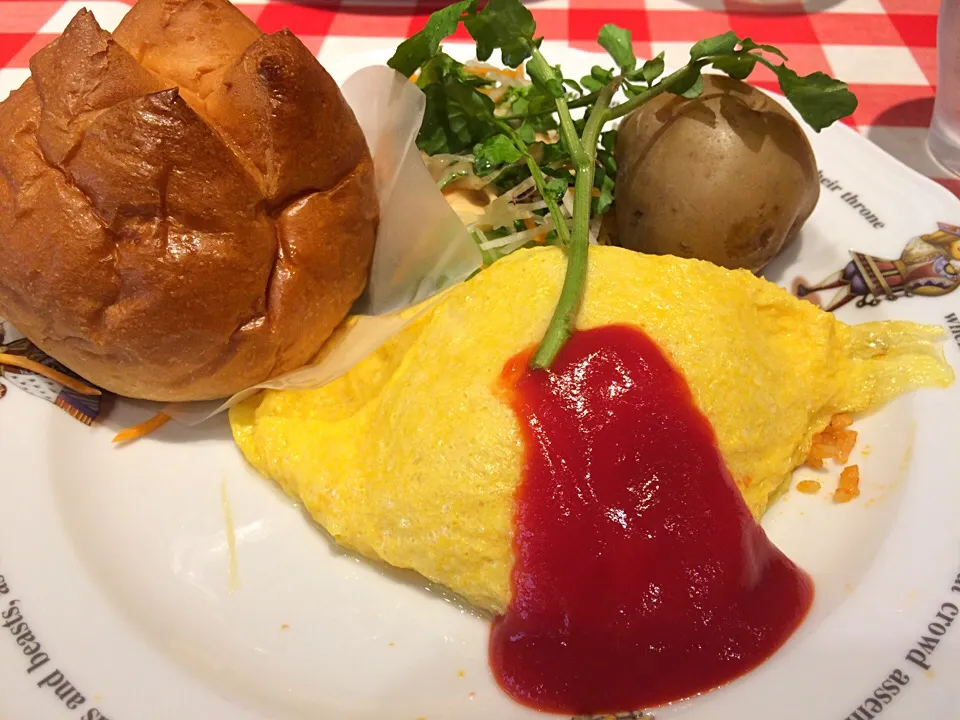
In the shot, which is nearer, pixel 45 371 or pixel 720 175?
pixel 45 371

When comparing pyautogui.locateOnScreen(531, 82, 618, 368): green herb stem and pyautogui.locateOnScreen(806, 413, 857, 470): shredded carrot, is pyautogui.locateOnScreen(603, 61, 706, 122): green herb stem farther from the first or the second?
pyautogui.locateOnScreen(806, 413, 857, 470): shredded carrot

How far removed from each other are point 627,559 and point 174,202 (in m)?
1.22

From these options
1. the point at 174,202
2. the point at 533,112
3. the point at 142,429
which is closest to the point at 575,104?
the point at 533,112

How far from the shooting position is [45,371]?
1.90m

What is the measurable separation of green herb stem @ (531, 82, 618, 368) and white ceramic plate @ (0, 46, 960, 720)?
2.06 ft

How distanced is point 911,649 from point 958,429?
2.04 feet

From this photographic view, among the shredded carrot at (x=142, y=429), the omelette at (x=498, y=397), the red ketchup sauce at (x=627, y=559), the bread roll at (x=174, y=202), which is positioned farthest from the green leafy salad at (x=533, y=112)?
the shredded carrot at (x=142, y=429)

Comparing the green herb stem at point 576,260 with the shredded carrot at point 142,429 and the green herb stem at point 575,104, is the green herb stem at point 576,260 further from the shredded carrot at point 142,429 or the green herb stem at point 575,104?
the shredded carrot at point 142,429

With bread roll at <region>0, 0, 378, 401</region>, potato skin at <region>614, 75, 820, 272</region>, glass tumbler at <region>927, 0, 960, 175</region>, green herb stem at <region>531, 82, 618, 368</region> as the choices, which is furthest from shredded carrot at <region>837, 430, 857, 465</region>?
glass tumbler at <region>927, 0, 960, 175</region>

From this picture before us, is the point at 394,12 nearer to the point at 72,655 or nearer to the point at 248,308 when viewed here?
the point at 248,308

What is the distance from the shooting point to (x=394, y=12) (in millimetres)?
3674

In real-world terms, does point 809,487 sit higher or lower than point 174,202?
lower

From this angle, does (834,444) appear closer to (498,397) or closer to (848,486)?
(848,486)

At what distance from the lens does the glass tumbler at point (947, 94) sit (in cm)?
256
